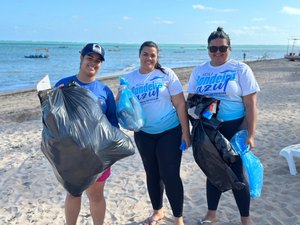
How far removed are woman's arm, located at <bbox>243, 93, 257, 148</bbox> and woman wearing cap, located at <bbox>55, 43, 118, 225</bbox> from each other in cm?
113

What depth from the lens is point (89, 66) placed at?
104 inches

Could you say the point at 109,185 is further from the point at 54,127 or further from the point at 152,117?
the point at 54,127

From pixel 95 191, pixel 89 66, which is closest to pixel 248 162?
pixel 95 191

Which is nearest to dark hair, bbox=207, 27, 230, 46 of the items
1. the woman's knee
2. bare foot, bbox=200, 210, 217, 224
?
the woman's knee

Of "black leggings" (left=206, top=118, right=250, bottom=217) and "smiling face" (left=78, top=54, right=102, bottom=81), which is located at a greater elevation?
"smiling face" (left=78, top=54, right=102, bottom=81)

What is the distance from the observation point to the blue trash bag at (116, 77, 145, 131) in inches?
108

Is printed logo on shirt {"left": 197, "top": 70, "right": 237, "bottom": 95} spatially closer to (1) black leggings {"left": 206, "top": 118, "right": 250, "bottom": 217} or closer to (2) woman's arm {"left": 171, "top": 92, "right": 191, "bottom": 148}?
(2) woman's arm {"left": 171, "top": 92, "right": 191, "bottom": 148}

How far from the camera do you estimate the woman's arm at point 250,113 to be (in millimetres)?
2861

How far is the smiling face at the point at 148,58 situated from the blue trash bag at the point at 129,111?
11.6 inches

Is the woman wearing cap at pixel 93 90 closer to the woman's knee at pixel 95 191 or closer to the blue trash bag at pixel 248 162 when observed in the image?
the woman's knee at pixel 95 191

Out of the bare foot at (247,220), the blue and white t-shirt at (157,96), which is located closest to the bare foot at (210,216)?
the bare foot at (247,220)

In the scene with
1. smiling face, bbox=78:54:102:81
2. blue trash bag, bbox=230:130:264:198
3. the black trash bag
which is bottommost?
blue trash bag, bbox=230:130:264:198

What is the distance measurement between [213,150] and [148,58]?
0.98 meters

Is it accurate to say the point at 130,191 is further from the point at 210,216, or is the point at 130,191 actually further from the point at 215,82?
the point at 215,82
